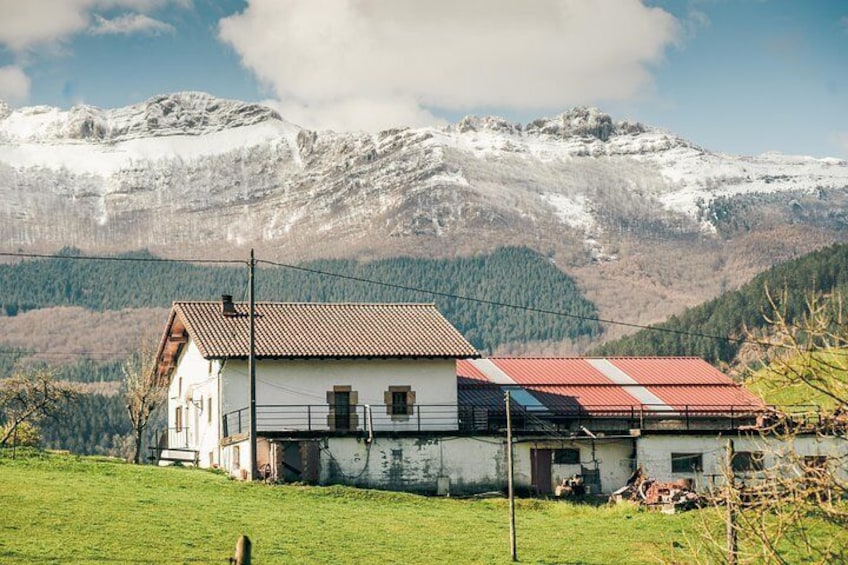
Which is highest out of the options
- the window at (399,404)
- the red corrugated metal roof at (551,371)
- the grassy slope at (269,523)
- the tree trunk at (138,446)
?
the red corrugated metal roof at (551,371)

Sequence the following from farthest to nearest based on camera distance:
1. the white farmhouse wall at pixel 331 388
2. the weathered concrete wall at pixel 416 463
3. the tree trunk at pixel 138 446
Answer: the tree trunk at pixel 138 446 → the white farmhouse wall at pixel 331 388 → the weathered concrete wall at pixel 416 463

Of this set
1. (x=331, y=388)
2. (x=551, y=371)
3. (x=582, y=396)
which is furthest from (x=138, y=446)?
(x=582, y=396)

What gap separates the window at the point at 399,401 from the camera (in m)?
54.9

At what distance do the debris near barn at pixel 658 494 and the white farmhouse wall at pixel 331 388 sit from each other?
774cm

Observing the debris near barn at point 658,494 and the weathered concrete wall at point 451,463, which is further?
the weathered concrete wall at point 451,463

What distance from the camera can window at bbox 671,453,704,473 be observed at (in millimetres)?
53938

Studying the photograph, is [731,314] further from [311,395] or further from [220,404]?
[220,404]

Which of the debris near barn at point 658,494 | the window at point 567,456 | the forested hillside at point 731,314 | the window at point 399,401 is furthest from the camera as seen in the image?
the forested hillside at point 731,314

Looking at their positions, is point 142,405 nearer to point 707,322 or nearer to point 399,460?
point 399,460

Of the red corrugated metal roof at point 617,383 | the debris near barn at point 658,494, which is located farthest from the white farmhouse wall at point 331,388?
the debris near barn at point 658,494

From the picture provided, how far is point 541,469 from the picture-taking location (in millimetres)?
53562

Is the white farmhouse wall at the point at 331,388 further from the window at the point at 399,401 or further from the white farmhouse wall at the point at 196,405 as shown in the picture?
the white farmhouse wall at the point at 196,405

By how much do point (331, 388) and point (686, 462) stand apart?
14294 millimetres

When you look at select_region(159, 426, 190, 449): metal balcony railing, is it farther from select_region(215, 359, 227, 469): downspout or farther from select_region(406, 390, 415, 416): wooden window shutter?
select_region(406, 390, 415, 416): wooden window shutter
